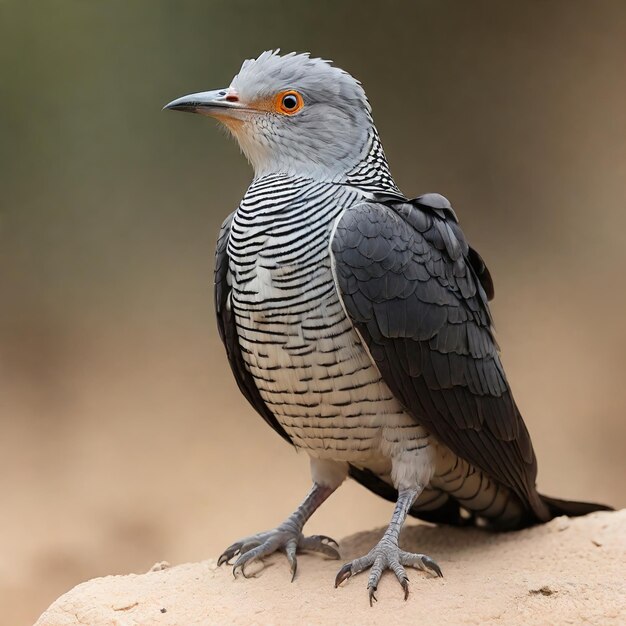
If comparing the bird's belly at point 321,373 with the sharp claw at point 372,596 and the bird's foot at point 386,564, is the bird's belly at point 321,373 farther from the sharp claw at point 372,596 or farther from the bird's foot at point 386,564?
the sharp claw at point 372,596

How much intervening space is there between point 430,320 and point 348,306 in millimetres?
312

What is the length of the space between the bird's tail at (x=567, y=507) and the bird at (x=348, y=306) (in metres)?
0.52

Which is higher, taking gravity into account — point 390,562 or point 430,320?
point 430,320

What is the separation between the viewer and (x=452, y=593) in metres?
2.80

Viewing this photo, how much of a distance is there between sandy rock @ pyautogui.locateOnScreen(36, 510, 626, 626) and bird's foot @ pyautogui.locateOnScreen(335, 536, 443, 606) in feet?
0.11

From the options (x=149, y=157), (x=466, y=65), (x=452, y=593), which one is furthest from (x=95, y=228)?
(x=452, y=593)

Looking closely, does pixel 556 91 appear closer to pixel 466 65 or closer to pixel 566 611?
pixel 466 65

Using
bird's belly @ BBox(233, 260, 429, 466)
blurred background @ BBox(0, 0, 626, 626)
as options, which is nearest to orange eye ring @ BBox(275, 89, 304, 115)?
bird's belly @ BBox(233, 260, 429, 466)

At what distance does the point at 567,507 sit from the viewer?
3.69 metres

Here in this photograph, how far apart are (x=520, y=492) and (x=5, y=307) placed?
3.26 m

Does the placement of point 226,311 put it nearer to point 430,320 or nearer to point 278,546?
point 430,320

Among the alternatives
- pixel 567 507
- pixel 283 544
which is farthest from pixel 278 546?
pixel 567 507

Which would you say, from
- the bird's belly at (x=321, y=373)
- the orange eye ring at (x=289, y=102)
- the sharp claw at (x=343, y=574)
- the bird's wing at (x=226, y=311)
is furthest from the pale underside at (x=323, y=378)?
the orange eye ring at (x=289, y=102)

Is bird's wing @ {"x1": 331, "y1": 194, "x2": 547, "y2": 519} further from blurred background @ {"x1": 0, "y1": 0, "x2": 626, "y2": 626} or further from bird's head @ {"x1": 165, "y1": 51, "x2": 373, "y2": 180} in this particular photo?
blurred background @ {"x1": 0, "y1": 0, "x2": 626, "y2": 626}
